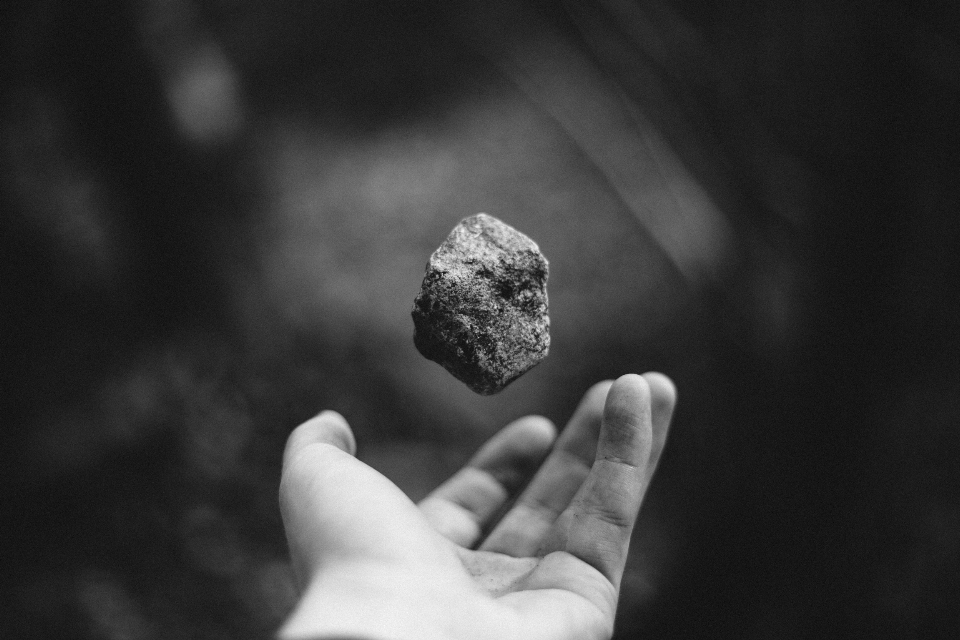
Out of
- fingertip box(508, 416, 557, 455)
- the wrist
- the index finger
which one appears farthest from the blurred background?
the wrist

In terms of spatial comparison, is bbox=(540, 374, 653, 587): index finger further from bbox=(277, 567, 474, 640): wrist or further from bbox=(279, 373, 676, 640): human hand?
bbox=(277, 567, 474, 640): wrist

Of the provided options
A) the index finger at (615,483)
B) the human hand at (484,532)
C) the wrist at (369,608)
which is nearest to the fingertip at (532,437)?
the human hand at (484,532)

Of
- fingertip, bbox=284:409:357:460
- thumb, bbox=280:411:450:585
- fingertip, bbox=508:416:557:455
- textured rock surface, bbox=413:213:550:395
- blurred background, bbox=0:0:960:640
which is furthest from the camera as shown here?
blurred background, bbox=0:0:960:640

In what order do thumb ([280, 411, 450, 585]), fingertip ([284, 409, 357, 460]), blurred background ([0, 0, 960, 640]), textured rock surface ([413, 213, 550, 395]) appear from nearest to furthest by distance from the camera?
thumb ([280, 411, 450, 585])
textured rock surface ([413, 213, 550, 395])
fingertip ([284, 409, 357, 460])
blurred background ([0, 0, 960, 640])

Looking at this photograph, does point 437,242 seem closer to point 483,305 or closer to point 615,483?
point 483,305

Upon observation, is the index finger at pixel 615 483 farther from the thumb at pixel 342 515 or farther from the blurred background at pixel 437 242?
the blurred background at pixel 437 242

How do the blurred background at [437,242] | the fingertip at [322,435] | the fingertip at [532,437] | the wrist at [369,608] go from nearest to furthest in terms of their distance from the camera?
the wrist at [369,608] → the fingertip at [322,435] → the fingertip at [532,437] → the blurred background at [437,242]

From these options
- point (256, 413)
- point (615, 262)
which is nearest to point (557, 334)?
point (615, 262)
